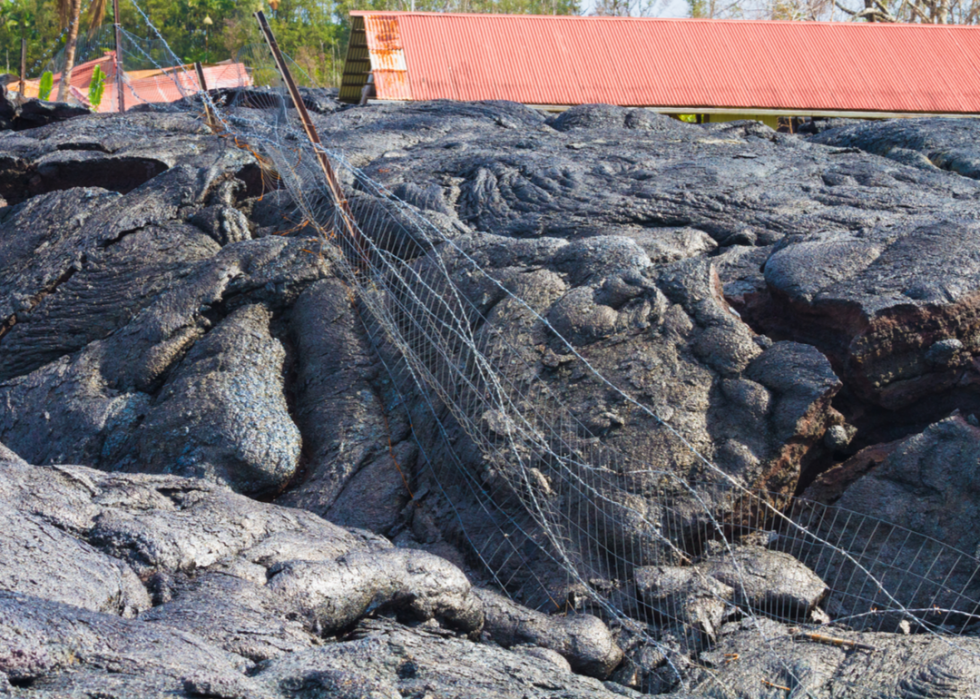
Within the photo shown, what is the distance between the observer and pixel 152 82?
573 inches

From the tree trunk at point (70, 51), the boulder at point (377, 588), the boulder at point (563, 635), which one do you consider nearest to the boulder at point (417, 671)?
the boulder at point (377, 588)

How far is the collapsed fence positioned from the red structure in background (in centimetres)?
605

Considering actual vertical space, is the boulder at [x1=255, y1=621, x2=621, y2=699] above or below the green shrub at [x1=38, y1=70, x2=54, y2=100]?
below

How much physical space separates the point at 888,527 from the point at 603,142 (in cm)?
419

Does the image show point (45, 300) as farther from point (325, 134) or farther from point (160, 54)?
point (160, 54)

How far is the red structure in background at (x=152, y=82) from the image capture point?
11.0 meters

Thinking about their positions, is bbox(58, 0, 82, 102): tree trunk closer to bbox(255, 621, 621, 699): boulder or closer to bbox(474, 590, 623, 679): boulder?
bbox(474, 590, 623, 679): boulder

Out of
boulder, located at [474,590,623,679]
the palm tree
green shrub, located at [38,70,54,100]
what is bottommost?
boulder, located at [474,590,623,679]

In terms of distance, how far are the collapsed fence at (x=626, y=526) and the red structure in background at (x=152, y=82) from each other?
605cm

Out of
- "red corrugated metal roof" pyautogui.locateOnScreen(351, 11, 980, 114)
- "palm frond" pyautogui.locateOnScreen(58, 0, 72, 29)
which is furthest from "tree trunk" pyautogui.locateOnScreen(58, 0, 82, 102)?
"red corrugated metal roof" pyautogui.locateOnScreen(351, 11, 980, 114)

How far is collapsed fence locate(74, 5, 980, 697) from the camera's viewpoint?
136 inches

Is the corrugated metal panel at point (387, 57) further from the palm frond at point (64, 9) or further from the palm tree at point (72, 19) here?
the palm frond at point (64, 9)

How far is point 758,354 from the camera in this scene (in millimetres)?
4285

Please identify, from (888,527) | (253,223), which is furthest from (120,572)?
(253,223)
